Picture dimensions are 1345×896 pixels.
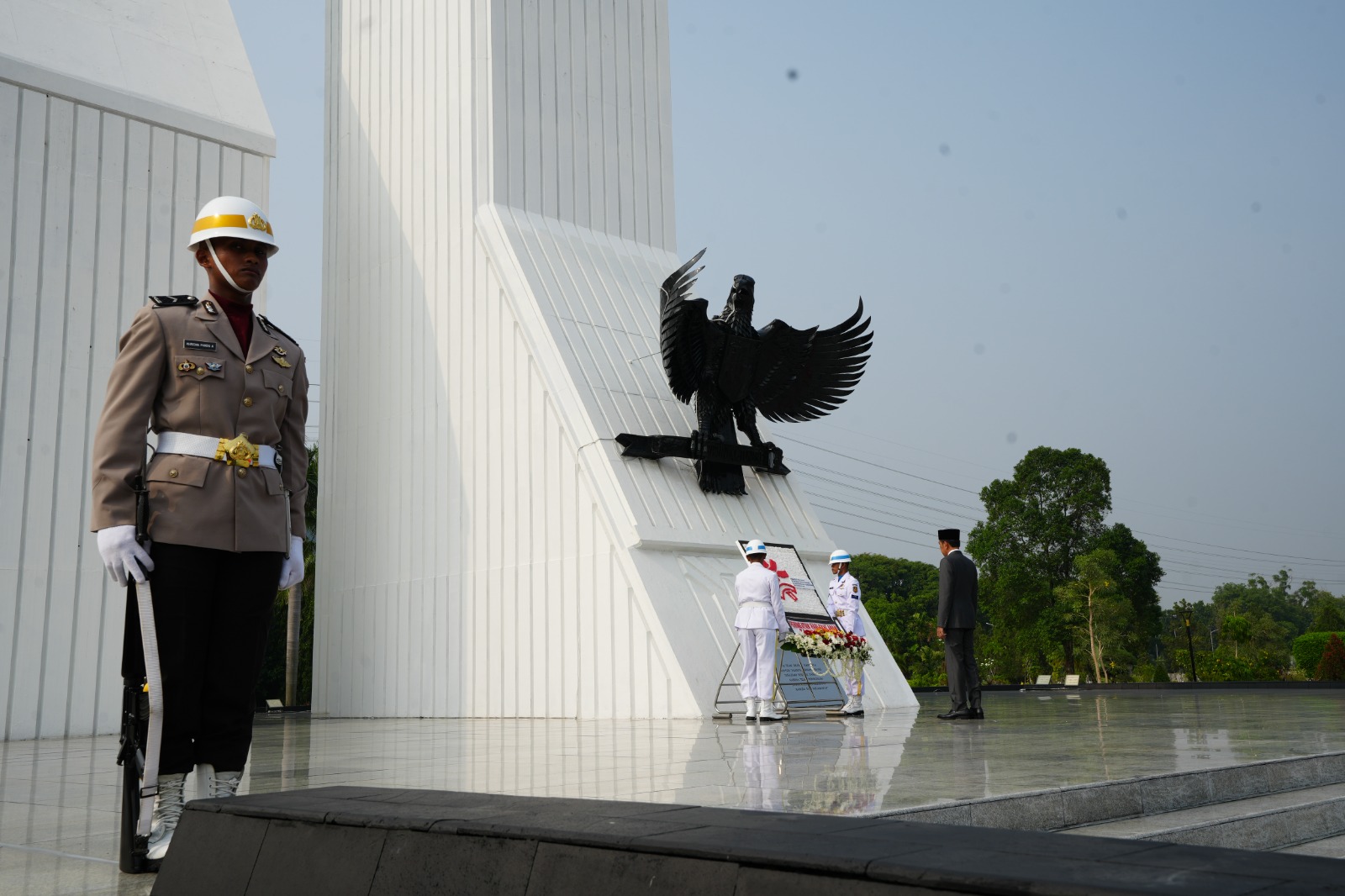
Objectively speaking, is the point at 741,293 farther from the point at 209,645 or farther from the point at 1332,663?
the point at 1332,663

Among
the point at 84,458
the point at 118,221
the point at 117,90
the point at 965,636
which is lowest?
the point at 965,636

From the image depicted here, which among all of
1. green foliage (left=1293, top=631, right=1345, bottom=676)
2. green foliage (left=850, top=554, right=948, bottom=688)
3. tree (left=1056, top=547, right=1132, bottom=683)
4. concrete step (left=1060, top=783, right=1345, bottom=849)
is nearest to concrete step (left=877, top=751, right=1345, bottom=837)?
concrete step (left=1060, top=783, right=1345, bottom=849)

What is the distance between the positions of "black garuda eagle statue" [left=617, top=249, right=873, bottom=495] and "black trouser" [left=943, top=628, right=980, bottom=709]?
12.8ft

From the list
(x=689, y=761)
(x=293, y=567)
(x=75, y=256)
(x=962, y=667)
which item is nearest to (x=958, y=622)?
(x=962, y=667)

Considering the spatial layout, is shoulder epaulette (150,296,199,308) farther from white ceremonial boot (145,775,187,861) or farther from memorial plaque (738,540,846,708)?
memorial plaque (738,540,846,708)

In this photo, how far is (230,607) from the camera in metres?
3.54

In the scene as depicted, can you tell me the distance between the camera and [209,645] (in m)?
3.51

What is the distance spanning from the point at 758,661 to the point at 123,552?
7.19 metres

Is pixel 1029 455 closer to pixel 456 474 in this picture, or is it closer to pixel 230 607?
pixel 456 474

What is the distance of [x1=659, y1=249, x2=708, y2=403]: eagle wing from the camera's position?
12.2m

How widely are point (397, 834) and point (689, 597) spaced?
9.24 m

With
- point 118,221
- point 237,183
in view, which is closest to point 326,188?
point 237,183

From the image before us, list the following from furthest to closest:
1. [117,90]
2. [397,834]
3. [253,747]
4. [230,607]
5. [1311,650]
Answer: [1311,650]
[117,90]
[253,747]
[230,607]
[397,834]

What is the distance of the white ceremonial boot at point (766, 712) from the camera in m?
9.69
